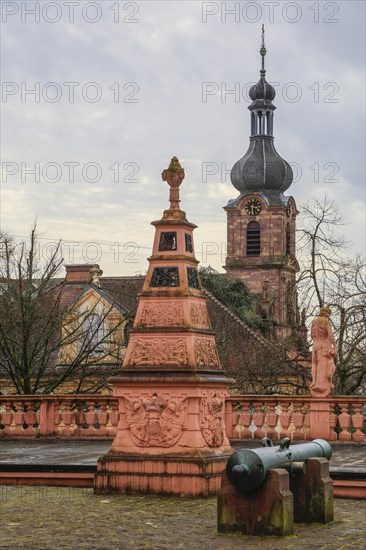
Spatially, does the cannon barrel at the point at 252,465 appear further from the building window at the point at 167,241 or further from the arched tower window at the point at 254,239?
the arched tower window at the point at 254,239

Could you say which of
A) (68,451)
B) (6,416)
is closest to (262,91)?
(6,416)

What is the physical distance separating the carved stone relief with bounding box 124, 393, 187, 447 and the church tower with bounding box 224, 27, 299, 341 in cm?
8356

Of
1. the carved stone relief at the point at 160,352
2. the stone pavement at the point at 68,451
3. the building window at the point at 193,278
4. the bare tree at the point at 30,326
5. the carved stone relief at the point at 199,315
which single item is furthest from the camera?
the bare tree at the point at 30,326

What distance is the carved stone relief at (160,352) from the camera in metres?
15.6

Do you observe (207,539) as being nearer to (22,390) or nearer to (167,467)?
(167,467)

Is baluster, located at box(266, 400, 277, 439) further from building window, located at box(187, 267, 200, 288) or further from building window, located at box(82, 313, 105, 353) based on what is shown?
building window, located at box(82, 313, 105, 353)

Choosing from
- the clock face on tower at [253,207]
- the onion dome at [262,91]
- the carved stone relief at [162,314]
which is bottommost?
the carved stone relief at [162,314]

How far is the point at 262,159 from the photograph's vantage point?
10125 centimetres

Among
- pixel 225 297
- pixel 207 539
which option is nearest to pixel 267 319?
pixel 225 297

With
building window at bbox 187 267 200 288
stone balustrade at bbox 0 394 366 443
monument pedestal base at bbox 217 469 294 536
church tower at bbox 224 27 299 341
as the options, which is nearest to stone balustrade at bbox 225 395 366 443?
stone balustrade at bbox 0 394 366 443

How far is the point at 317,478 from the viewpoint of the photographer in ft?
41.5

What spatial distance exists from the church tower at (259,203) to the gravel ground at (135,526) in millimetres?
84610

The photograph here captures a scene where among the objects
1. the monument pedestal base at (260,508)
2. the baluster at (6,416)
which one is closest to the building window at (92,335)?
the baluster at (6,416)

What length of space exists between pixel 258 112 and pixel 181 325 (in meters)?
87.6
